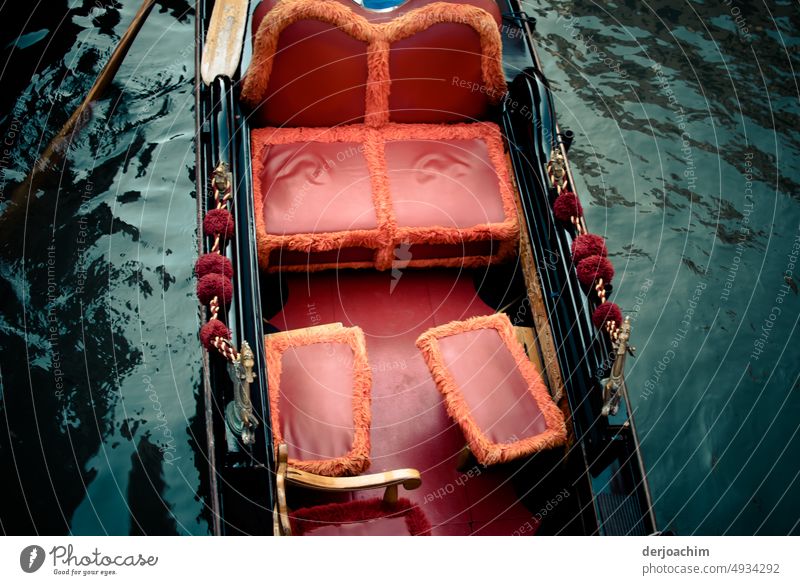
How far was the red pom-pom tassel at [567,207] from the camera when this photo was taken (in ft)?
10.2

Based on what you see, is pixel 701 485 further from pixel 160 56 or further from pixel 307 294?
pixel 160 56

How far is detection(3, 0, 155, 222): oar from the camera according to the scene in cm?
417

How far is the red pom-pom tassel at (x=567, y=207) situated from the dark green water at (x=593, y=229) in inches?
44.1

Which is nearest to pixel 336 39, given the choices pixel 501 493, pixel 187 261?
pixel 187 261

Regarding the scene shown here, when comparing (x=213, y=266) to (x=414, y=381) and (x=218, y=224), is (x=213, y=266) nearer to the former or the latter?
(x=218, y=224)

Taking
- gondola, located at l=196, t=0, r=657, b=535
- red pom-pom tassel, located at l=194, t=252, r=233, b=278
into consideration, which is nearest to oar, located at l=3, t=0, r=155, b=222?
gondola, located at l=196, t=0, r=657, b=535

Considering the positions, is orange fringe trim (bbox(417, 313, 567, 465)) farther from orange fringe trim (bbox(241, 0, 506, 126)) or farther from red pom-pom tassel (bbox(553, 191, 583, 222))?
orange fringe trim (bbox(241, 0, 506, 126))

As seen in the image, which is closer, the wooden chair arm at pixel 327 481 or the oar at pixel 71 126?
the wooden chair arm at pixel 327 481

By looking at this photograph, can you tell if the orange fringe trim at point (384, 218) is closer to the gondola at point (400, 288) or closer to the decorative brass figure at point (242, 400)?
the gondola at point (400, 288)

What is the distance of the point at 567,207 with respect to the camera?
3.10 meters

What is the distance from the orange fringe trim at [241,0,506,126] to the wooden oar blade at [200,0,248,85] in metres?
0.14

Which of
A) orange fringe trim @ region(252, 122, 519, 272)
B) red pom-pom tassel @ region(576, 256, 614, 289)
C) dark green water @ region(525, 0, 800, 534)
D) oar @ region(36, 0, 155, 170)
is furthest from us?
oar @ region(36, 0, 155, 170)

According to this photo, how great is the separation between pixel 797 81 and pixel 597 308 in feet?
9.64

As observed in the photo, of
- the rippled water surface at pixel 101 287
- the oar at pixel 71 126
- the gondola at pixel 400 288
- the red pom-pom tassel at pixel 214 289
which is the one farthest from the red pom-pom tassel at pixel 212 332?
the oar at pixel 71 126
